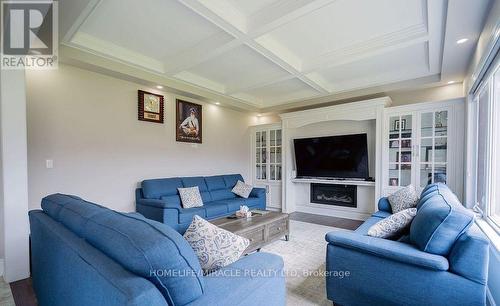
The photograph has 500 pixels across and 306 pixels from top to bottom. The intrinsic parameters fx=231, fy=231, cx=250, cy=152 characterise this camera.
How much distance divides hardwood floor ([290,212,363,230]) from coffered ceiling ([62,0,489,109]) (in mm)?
2567

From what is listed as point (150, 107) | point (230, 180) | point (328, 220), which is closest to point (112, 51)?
point (150, 107)

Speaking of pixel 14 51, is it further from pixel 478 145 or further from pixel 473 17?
pixel 478 145

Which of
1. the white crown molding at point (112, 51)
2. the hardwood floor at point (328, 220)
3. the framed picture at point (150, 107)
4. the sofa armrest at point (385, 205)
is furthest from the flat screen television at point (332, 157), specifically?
the white crown molding at point (112, 51)

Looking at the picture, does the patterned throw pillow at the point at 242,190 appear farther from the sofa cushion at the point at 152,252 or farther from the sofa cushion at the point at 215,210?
the sofa cushion at the point at 152,252

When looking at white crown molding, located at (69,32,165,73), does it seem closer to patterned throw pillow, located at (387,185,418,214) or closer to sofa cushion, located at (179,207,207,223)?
sofa cushion, located at (179,207,207,223)

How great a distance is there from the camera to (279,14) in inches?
88.4

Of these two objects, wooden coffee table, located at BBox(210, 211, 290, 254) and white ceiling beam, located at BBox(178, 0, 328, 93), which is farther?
wooden coffee table, located at BBox(210, 211, 290, 254)

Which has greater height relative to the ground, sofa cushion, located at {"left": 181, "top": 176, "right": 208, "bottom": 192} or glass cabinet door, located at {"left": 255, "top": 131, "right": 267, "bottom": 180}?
glass cabinet door, located at {"left": 255, "top": 131, "right": 267, "bottom": 180}

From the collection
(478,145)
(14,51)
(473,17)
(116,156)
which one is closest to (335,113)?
(478,145)

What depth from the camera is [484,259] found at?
1.37m

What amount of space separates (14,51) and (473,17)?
447 centimetres

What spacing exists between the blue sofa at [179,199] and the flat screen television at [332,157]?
1.24 m

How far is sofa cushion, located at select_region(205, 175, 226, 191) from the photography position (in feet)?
15.4

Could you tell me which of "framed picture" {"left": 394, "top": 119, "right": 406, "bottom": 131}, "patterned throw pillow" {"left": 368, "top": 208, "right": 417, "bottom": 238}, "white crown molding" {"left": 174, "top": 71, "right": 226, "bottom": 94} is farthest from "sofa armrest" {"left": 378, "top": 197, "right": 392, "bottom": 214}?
"white crown molding" {"left": 174, "top": 71, "right": 226, "bottom": 94}
